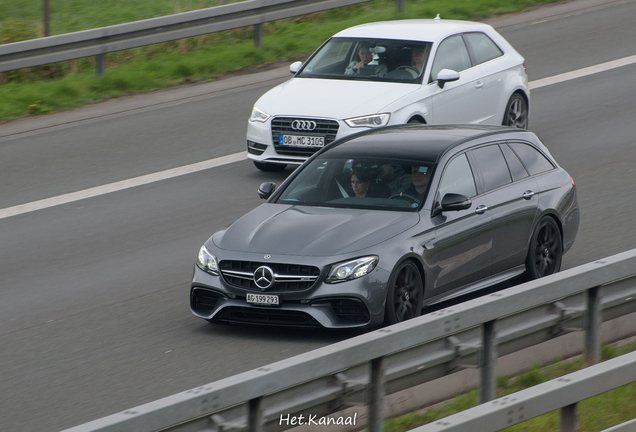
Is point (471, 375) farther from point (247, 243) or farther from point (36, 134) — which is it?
point (36, 134)

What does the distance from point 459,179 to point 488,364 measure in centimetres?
351

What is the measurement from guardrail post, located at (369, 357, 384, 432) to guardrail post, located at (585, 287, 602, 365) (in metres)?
1.84

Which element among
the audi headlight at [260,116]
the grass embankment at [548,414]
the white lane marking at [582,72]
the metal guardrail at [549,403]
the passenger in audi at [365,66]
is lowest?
the white lane marking at [582,72]

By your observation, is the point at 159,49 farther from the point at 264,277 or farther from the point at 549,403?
the point at 549,403

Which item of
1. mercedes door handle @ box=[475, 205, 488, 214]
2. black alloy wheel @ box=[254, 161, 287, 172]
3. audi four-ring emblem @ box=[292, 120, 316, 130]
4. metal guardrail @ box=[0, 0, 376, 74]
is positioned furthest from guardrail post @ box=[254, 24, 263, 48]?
mercedes door handle @ box=[475, 205, 488, 214]

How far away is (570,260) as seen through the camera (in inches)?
413

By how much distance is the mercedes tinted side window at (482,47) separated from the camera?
49.2ft

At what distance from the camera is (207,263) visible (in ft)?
28.1

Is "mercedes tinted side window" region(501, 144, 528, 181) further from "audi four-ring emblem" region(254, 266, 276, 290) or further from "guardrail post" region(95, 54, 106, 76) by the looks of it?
"guardrail post" region(95, 54, 106, 76)

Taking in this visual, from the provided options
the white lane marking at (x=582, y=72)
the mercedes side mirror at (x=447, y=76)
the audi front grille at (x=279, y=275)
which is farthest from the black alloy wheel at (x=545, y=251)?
the white lane marking at (x=582, y=72)

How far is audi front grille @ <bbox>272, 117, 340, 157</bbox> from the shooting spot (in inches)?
516

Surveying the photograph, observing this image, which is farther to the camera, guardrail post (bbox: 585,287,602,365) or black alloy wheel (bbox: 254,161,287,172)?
black alloy wheel (bbox: 254,161,287,172)

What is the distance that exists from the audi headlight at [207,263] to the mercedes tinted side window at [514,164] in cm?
286

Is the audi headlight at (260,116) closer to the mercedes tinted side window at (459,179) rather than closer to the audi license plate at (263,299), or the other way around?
the mercedes tinted side window at (459,179)
